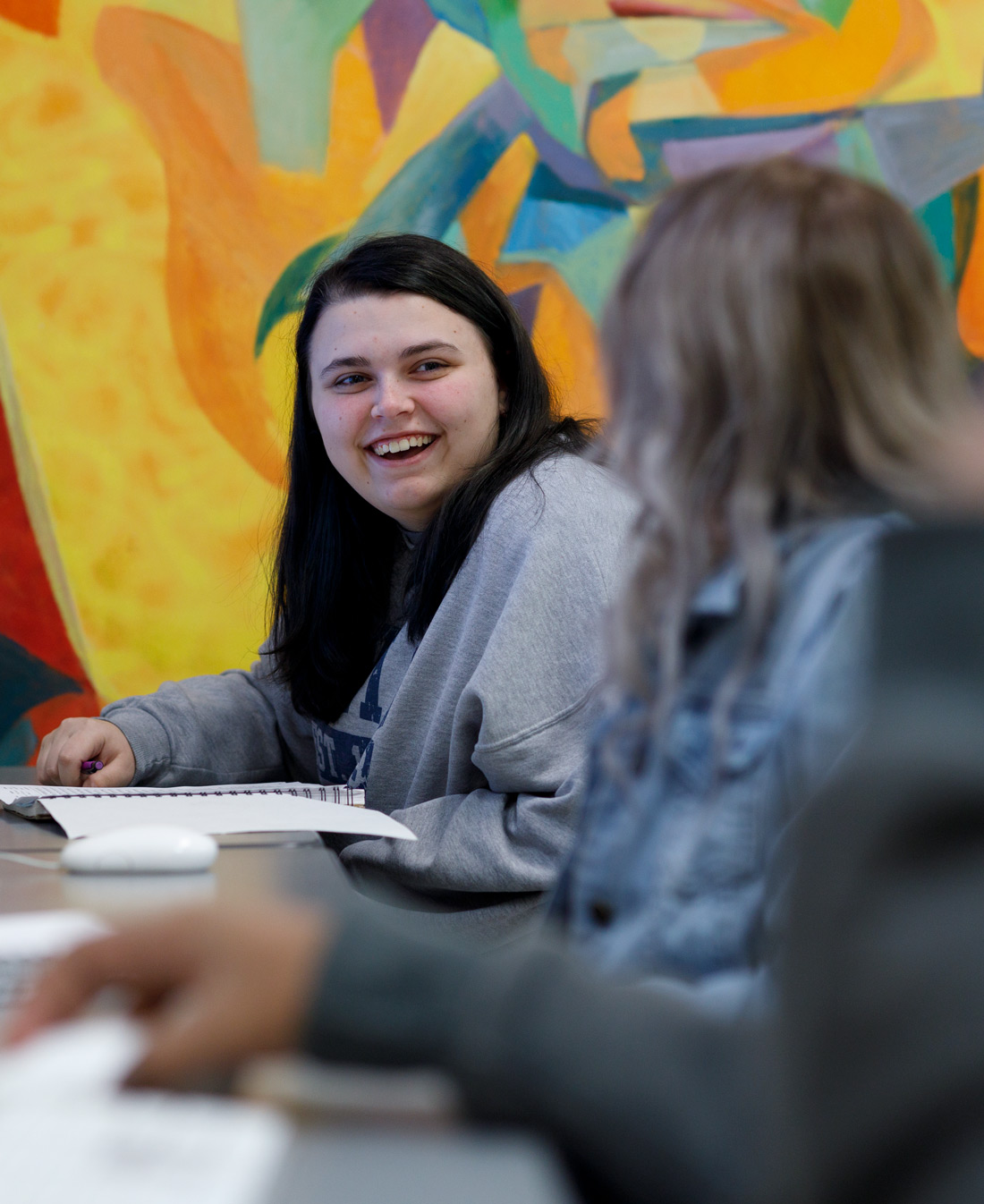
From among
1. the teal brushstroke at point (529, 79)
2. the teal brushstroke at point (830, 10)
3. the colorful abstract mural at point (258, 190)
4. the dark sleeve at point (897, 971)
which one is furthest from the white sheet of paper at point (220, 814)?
the teal brushstroke at point (830, 10)

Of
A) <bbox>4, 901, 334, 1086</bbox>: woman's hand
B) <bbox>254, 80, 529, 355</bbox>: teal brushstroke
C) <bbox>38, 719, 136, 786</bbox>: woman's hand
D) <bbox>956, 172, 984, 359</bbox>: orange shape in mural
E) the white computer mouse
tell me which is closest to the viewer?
<bbox>4, 901, 334, 1086</bbox>: woman's hand

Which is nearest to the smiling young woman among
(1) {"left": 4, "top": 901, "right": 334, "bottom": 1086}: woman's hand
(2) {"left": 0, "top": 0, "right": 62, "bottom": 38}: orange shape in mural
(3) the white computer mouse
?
(3) the white computer mouse

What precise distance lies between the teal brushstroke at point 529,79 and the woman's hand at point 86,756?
1.25m

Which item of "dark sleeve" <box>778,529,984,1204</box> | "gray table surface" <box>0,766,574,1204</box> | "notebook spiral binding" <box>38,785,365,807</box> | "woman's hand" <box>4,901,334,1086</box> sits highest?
"dark sleeve" <box>778,529,984,1204</box>

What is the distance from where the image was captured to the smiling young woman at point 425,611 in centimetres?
111

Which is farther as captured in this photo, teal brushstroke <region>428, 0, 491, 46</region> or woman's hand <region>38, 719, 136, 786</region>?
teal brushstroke <region>428, 0, 491, 46</region>

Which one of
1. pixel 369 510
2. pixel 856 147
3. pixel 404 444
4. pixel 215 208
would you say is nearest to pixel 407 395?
pixel 404 444

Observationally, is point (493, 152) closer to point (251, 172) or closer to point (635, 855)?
point (251, 172)

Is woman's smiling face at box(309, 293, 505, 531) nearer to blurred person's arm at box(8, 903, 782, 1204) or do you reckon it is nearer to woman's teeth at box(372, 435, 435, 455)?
woman's teeth at box(372, 435, 435, 455)

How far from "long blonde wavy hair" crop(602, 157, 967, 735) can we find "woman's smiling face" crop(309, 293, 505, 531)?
89 centimetres

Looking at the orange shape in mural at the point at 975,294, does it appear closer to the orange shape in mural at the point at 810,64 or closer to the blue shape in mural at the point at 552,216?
the orange shape in mural at the point at 810,64

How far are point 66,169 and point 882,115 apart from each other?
132 centimetres

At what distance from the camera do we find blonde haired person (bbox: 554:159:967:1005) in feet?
1.63

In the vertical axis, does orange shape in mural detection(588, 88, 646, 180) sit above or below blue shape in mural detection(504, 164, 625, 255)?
above
